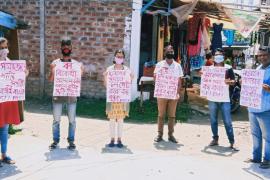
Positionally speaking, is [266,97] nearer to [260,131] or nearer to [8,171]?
[260,131]

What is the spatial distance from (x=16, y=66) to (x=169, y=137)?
3206 millimetres

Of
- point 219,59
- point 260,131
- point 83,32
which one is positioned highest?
point 83,32

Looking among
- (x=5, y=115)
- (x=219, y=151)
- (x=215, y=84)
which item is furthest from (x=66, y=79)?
(x=219, y=151)

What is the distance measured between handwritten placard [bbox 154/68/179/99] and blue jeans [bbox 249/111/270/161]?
164cm

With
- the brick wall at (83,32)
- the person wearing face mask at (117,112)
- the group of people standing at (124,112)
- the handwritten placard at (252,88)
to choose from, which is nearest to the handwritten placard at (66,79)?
the group of people standing at (124,112)

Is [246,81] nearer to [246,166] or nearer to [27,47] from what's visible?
[246,166]

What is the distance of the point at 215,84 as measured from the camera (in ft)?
25.2

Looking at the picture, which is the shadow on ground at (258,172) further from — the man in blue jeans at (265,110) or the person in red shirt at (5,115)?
the person in red shirt at (5,115)

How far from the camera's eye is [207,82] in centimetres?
782

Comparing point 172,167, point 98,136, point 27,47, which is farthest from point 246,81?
point 27,47

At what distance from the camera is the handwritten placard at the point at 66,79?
7.16 m

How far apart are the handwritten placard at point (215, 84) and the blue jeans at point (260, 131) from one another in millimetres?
903

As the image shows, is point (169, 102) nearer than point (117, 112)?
No

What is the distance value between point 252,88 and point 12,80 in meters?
3.76
